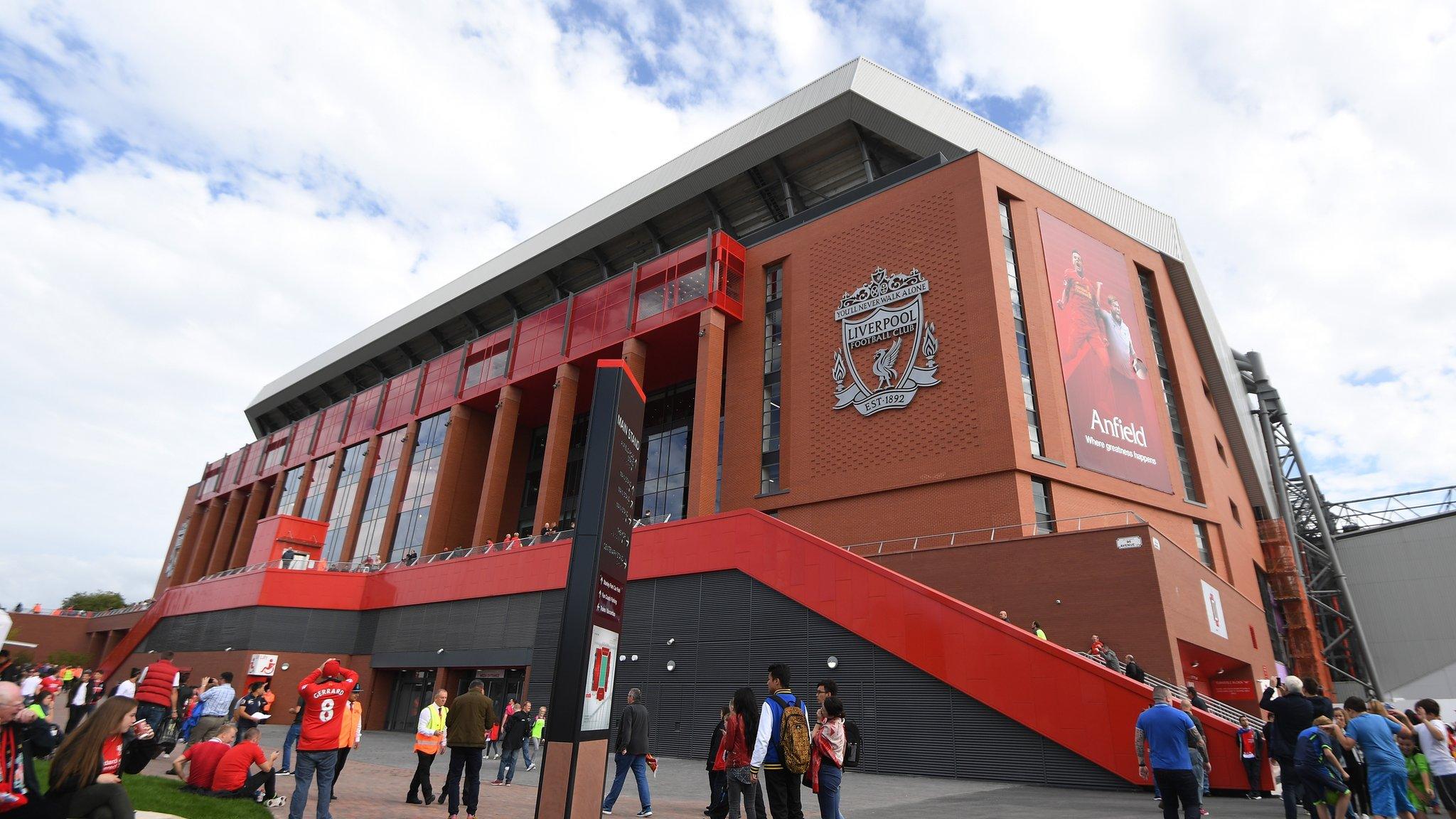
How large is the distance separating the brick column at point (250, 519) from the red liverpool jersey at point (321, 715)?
58345 mm

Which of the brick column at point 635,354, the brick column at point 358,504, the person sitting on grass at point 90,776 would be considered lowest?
the person sitting on grass at point 90,776

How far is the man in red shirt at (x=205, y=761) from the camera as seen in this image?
30.9ft

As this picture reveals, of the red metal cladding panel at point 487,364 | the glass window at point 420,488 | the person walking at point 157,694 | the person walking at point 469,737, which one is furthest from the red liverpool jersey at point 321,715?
the glass window at point 420,488

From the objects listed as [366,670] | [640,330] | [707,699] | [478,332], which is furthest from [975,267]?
[478,332]

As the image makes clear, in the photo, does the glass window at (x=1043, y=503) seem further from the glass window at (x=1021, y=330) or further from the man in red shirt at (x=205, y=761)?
the man in red shirt at (x=205, y=761)

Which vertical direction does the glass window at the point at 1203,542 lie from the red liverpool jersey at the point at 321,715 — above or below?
above

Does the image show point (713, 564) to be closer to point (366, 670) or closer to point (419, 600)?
point (419, 600)

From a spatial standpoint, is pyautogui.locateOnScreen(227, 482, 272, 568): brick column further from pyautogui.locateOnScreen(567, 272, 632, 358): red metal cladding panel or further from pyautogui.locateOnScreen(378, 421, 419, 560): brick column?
pyautogui.locateOnScreen(567, 272, 632, 358): red metal cladding panel

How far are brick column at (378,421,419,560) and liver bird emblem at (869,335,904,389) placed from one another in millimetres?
29045

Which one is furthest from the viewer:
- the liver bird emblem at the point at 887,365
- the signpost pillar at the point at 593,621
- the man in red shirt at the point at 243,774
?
the liver bird emblem at the point at 887,365

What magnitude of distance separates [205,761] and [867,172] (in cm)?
3102

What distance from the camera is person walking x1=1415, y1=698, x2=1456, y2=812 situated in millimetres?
8008

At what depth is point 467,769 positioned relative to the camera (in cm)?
917

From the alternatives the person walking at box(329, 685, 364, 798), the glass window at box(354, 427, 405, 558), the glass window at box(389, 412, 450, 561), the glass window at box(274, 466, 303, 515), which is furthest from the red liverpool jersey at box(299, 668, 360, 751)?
the glass window at box(274, 466, 303, 515)
